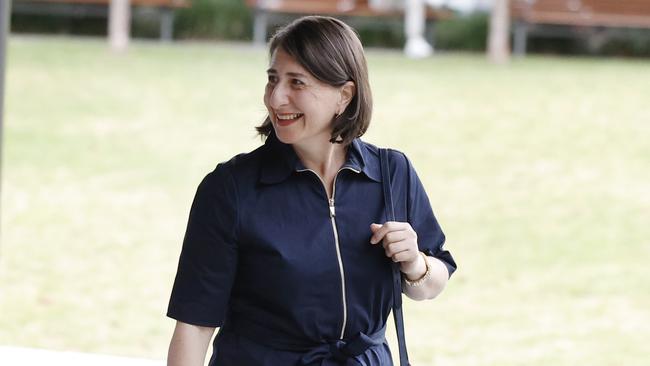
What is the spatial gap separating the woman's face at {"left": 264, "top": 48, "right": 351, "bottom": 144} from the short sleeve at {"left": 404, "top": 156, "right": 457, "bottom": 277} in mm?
185

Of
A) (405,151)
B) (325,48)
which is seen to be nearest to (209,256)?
(325,48)

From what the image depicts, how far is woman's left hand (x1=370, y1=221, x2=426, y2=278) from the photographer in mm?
1753

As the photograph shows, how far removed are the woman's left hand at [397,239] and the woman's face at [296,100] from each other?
177mm

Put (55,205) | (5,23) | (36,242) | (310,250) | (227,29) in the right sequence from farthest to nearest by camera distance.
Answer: (227,29) < (55,205) < (36,242) < (5,23) < (310,250)

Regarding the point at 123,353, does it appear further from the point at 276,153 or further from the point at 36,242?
the point at 276,153

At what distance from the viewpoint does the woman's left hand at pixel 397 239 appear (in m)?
1.75

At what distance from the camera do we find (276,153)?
183cm

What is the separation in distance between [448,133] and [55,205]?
8.54ft

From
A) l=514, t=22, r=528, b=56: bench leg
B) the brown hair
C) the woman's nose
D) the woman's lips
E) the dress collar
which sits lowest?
l=514, t=22, r=528, b=56: bench leg

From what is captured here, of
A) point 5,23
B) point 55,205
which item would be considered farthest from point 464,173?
point 5,23

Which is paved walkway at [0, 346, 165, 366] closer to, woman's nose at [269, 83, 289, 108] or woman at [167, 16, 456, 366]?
woman at [167, 16, 456, 366]

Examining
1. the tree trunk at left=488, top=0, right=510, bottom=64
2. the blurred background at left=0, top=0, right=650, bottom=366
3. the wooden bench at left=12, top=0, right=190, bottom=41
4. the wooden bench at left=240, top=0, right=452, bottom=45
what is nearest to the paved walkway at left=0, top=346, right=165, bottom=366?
the blurred background at left=0, top=0, right=650, bottom=366

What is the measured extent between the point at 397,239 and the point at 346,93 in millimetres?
231

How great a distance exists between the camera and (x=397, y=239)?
69.1 inches
